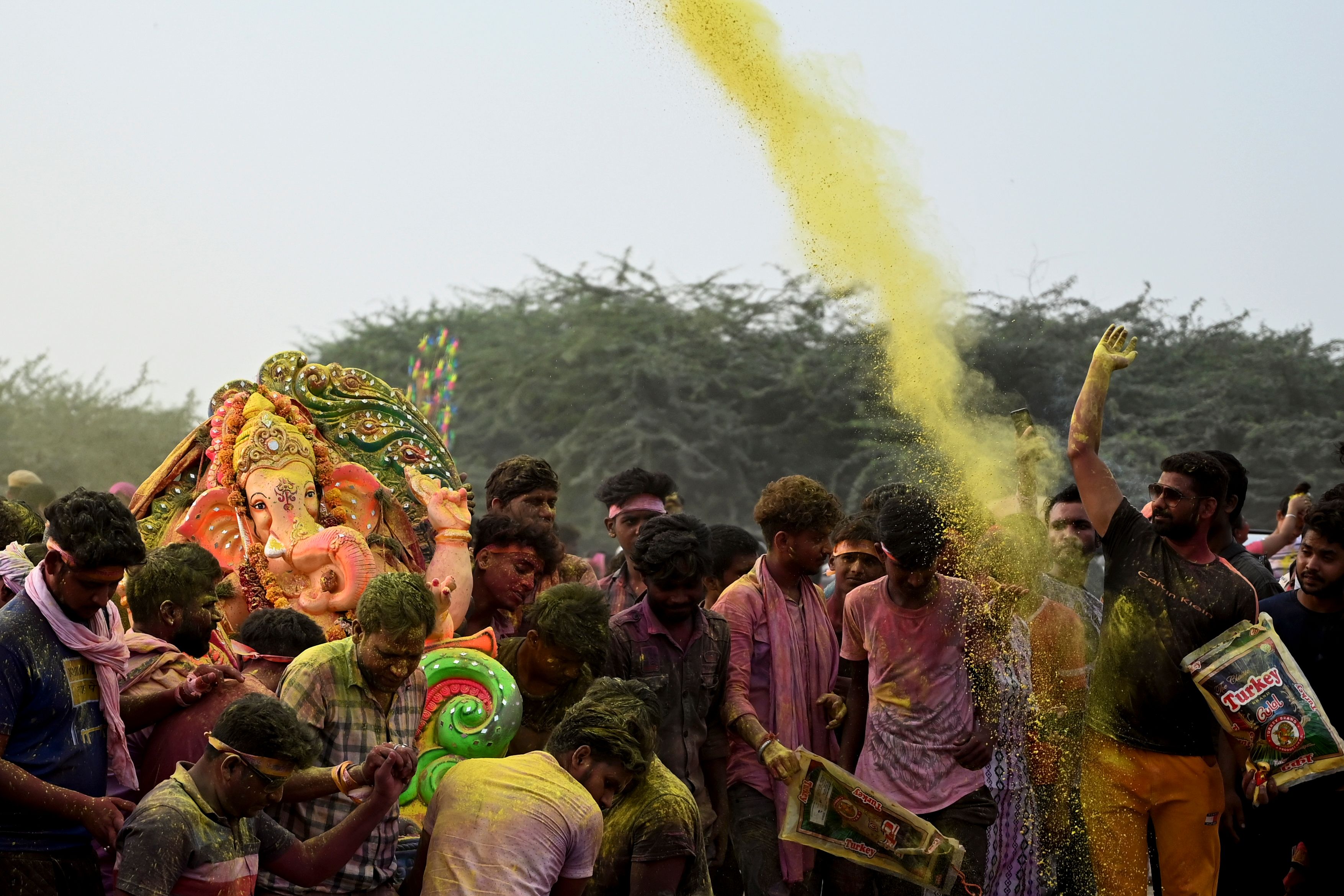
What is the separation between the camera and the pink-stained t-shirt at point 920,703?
238 inches

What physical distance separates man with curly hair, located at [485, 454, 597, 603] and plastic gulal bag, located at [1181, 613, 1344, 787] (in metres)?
2.93

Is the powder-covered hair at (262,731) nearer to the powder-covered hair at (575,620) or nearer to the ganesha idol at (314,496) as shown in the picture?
the powder-covered hair at (575,620)

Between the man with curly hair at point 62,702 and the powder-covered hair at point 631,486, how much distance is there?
12.8 ft

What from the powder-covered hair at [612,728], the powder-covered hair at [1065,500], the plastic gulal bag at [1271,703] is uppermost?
the powder-covered hair at [1065,500]

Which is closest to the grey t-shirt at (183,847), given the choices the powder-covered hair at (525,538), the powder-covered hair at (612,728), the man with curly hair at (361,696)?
the man with curly hair at (361,696)

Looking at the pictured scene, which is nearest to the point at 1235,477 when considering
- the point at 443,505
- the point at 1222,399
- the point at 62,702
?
the point at 443,505

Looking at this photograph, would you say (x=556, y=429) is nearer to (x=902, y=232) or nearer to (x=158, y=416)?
(x=158, y=416)

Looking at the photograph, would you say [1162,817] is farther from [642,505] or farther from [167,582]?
[167,582]

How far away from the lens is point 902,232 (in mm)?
7102

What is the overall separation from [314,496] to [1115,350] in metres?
3.72

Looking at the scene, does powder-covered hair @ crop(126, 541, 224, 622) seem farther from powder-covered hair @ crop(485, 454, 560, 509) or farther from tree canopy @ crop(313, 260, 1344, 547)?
tree canopy @ crop(313, 260, 1344, 547)

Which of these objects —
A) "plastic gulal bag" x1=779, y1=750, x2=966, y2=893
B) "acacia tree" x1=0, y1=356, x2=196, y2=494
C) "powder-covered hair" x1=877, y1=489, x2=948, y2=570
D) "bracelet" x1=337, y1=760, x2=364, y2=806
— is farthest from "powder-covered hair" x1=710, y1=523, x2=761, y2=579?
"acacia tree" x1=0, y1=356, x2=196, y2=494

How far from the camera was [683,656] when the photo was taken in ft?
19.0

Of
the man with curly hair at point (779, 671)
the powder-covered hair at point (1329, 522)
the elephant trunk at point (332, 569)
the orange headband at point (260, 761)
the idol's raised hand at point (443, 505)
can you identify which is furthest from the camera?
the idol's raised hand at point (443, 505)
